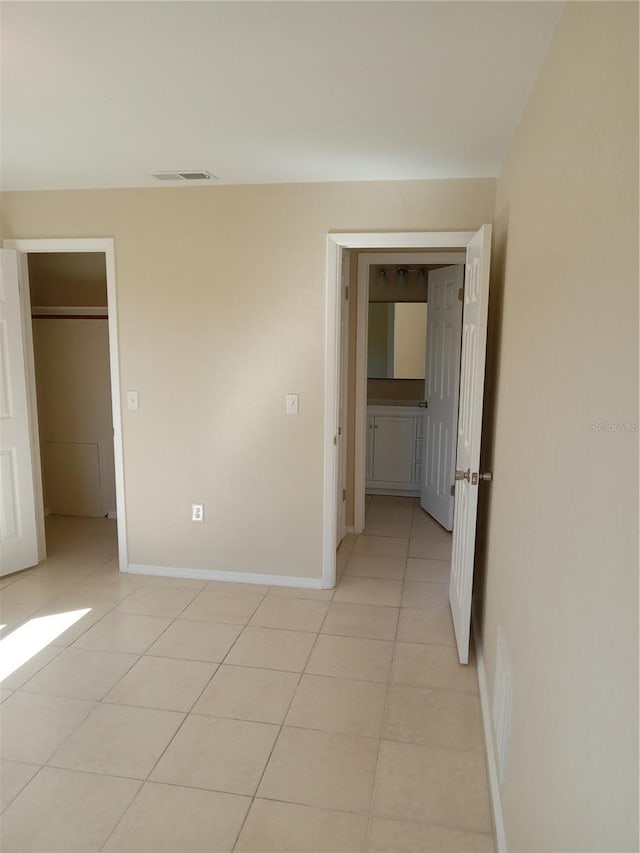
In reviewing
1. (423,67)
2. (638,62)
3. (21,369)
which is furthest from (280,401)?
(638,62)

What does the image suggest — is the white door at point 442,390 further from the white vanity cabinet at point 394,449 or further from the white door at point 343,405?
the white door at point 343,405

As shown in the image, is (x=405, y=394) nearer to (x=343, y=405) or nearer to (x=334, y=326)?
(x=343, y=405)

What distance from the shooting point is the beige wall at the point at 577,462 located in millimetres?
864

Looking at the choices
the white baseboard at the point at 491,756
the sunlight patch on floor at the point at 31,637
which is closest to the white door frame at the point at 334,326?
the white baseboard at the point at 491,756

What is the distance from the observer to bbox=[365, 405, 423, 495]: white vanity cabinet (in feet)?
18.0

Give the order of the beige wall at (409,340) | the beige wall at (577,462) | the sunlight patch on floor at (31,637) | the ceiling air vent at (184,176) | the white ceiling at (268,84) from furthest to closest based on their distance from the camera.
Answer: the beige wall at (409,340), the ceiling air vent at (184,176), the sunlight patch on floor at (31,637), the white ceiling at (268,84), the beige wall at (577,462)

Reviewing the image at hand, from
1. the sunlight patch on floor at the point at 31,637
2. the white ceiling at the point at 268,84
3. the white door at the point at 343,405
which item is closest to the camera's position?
the white ceiling at the point at 268,84

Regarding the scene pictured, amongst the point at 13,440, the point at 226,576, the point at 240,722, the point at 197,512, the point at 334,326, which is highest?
the point at 334,326

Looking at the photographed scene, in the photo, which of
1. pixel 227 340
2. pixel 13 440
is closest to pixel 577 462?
pixel 227 340

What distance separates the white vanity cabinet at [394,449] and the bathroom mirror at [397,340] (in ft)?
1.63

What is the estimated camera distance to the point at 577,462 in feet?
3.76

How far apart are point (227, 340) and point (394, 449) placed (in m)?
2.54

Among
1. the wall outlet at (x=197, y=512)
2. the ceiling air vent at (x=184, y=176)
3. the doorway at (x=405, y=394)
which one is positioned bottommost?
the wall outlet at (x=197, y=512)

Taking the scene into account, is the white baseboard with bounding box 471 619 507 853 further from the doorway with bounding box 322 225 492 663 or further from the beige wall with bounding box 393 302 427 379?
the beige wall with bounding box 393 302 427 379
